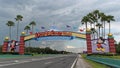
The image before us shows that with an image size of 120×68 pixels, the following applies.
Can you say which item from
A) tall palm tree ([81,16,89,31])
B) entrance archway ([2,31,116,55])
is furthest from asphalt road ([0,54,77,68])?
tall palm tree ([81,16,89,31])

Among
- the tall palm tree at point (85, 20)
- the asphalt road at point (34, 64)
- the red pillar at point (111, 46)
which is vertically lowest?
the asphalt road at point (34, 64)

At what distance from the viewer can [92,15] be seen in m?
105

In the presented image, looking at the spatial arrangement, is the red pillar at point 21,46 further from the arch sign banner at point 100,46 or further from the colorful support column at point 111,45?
the colorful support column at point 111,45

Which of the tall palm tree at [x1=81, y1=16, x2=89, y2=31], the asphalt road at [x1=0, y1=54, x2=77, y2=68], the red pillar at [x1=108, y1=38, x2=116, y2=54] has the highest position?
the tall palm tree at [x1=81, y1=16, x2=89, y2=31]

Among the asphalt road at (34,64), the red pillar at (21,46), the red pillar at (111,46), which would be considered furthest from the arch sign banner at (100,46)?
the asphalt road at (34,64)

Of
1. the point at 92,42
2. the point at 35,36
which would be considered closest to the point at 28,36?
the point at 35,36

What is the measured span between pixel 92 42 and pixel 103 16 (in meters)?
32.3

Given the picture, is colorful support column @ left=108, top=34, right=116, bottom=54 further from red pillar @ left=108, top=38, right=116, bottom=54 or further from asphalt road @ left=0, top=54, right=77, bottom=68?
asphalt road @ left=0, top=54, right=77, bottom=68

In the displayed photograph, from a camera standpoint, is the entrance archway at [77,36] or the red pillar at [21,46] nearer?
the entrance archway at [77,36]

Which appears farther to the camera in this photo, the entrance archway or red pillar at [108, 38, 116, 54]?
the entrance archway

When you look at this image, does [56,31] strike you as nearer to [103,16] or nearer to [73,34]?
[73,34]

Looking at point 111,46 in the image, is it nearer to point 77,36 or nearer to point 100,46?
point 100,46

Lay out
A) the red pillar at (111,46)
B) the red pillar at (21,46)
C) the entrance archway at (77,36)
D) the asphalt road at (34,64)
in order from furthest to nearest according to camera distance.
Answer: the red pillar at (21,46), the entrance archway at (77,36), the red pillar at (111,46), the asphalt road at (34,64)

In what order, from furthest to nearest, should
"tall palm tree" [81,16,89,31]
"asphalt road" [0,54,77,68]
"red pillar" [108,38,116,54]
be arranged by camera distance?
1. "tall palm tree" [81,16,89,31]
2. "red pillar" [108,38,116,54]
3. "asphalt road" [0,54,77,68]
